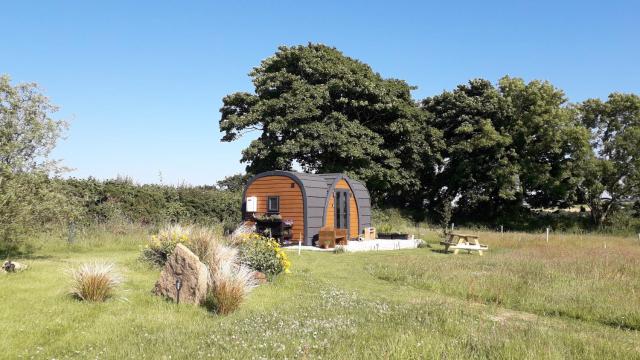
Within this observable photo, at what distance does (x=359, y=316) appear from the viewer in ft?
23.5

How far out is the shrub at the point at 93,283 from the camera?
26.5ft

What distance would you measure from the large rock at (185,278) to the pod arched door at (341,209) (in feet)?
48.2

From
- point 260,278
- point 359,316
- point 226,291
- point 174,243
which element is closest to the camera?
point 359,316

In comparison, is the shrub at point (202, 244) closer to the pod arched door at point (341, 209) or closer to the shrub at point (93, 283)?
the shrub at point (93, 283)

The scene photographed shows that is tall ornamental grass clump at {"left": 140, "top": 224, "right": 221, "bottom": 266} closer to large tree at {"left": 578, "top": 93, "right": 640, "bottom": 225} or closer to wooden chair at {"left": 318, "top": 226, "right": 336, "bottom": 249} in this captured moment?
wooden chair at {"left": 318, "top": 226, "right": 336, "bottom": 249}

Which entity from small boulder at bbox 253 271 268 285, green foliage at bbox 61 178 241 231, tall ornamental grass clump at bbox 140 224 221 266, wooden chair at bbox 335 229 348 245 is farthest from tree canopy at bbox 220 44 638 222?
small boulder at bbox 253 271 268 285

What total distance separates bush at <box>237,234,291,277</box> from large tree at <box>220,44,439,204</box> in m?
16.9

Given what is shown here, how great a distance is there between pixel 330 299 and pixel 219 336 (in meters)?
3.06

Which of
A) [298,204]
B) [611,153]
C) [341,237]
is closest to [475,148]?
[611,153]

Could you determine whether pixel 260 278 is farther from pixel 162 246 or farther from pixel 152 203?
pixel 152 203

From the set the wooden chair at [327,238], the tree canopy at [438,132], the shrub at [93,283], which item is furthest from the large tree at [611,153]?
the shrub at [93,283]

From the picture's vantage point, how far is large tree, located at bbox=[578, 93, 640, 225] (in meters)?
31.7

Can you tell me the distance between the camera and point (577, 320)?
829cm

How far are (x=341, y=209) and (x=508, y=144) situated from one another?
15.2 metres
